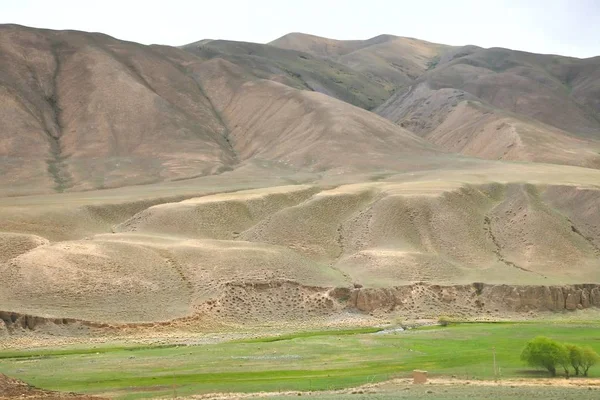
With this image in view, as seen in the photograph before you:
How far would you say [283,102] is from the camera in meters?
192

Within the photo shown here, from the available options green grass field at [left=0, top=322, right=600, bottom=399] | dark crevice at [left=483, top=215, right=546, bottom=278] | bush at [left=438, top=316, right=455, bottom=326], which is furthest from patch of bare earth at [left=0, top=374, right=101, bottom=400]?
dark crevice at [left=483, top=215, right=546, bottom=278]

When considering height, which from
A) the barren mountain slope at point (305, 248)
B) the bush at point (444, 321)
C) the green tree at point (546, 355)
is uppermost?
the green tree at point (546, 355)

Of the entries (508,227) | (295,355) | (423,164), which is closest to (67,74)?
(423,164)

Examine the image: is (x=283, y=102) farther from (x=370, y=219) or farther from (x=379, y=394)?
(x=379, y=394)

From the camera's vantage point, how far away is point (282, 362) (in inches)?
2233

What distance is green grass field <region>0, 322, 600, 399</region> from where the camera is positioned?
161ft

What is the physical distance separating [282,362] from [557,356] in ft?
53.2

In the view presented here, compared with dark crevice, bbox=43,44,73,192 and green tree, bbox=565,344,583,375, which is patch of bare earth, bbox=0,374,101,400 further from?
dark crevice, bbox=43,44,73,192

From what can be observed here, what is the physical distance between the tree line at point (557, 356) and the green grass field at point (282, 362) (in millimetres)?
776

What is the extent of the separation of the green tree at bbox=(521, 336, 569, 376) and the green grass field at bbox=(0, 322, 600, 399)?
74 centimetres

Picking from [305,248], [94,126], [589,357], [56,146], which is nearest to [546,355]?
[589,357]

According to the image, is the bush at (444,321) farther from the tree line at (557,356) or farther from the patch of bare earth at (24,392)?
the patch of bare earth at (24,392)

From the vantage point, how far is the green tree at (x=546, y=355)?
4972 cm

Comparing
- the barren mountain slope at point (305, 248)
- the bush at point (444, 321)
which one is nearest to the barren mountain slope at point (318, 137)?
the barren mountain slope at point (305, 248)
